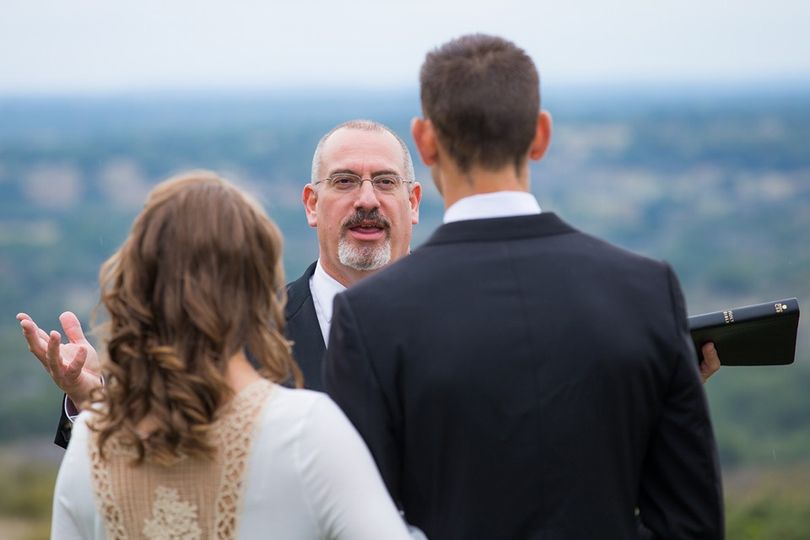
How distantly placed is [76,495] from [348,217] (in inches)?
85.5

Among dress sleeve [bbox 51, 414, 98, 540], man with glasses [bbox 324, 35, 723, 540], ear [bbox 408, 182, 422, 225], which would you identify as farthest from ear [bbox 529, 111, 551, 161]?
ear [bbox 408, 182, 422, 225]

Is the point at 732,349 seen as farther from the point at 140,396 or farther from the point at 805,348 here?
the point at 805,348

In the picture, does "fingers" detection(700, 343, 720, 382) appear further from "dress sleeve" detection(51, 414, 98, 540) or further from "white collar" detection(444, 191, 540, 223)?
"dress sleeve" detection(51, 414, 98, 540)

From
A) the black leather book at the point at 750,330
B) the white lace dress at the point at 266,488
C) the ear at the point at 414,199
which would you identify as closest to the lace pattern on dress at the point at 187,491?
the white lace dress at the point at 266,488

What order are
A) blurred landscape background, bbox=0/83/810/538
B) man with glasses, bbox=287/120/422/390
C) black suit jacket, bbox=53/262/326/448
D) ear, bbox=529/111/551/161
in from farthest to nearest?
blurred landscape background, bbox=0/83/810/538, man with glasses, bbox=287/120/422/390, black suit jacket, bbox=53/262/326/448, ear, bbox=529/111/551/161

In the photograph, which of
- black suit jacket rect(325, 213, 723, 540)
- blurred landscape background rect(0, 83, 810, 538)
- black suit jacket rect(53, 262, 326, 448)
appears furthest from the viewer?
blurred landscape background rect(0, 83, 810, 538)

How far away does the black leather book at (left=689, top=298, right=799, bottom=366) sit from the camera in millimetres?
3119

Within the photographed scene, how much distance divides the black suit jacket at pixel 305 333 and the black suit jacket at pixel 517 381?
141 cm

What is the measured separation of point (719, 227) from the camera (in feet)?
229

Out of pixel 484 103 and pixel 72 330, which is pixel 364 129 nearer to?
pixel 72 330

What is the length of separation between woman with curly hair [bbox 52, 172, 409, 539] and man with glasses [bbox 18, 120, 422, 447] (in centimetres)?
166

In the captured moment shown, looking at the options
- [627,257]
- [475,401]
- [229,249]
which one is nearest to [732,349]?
[627,257]

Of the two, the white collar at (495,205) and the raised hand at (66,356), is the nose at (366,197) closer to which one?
the raised hand at (66,356)

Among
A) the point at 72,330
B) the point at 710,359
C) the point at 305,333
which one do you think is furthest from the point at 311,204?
the point at 710,359
